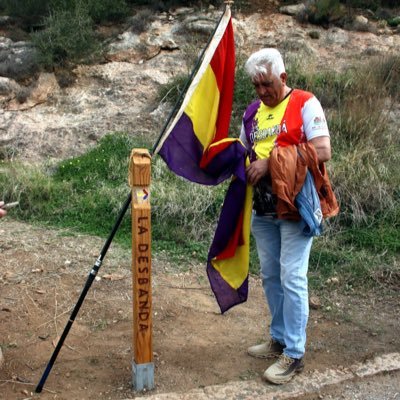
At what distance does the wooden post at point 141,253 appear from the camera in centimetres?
296

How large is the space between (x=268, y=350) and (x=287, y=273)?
0.73 meters

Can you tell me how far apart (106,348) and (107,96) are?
19.7ft

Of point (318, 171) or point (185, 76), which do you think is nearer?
point (318, 171)

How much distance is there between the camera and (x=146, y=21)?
412 inches

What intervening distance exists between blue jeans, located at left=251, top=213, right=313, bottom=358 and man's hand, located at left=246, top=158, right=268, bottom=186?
0.27 meters

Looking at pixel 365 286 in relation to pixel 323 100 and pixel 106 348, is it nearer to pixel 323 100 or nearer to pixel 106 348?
pixel 106 348

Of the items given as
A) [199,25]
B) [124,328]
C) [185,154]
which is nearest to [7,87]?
[199,25]

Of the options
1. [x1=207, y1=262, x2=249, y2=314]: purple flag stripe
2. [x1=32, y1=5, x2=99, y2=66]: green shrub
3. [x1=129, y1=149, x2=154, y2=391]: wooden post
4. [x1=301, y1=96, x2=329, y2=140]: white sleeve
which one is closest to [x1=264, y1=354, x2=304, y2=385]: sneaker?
[x1=207, y1=262, x2=249, y2=314]: purple flag stripe

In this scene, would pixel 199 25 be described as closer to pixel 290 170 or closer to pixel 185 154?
pixel 185 154

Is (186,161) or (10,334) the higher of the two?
(186,161)

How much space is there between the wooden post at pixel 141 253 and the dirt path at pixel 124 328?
1.11ft

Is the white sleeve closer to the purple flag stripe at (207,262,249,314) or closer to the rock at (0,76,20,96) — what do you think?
the purple flag stripe at (207,262,249,314)

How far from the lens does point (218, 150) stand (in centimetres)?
325

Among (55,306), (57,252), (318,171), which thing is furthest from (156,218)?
(318,171)
